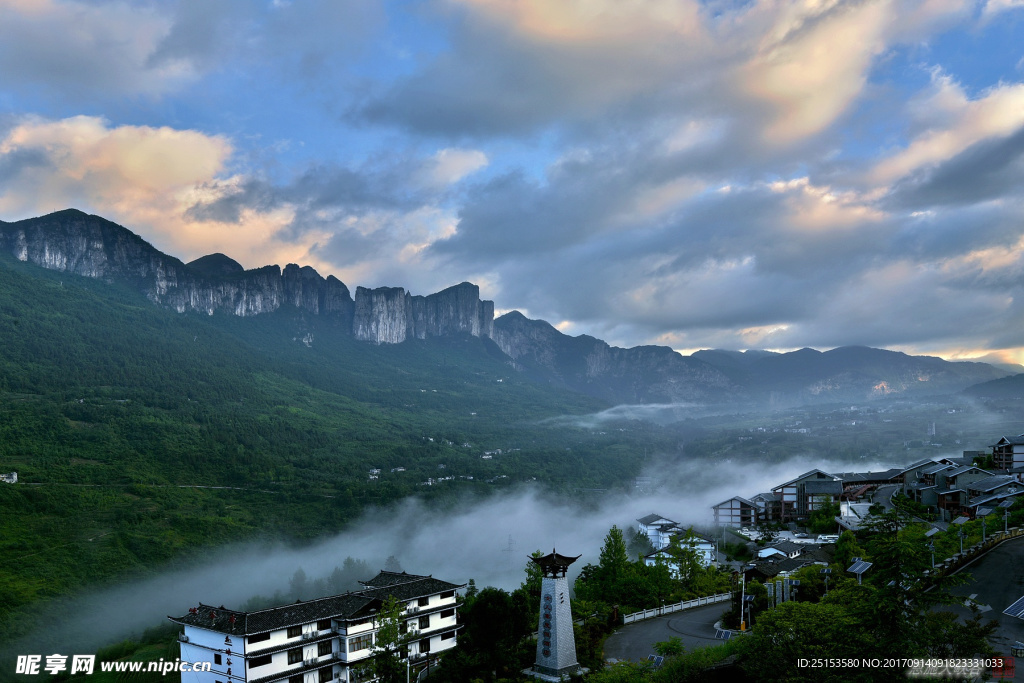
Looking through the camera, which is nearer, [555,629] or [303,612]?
[555,629]

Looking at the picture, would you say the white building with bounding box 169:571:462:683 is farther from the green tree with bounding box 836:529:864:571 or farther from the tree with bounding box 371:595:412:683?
the green tree with bounding box 836:529:864:571

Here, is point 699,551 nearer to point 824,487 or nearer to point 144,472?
point 824,487

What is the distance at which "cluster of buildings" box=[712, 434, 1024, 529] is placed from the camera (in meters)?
68.9

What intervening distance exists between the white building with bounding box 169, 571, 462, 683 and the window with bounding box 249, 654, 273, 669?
0.06 meters

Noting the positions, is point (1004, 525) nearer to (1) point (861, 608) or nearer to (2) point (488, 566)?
(1) point (861, 608)

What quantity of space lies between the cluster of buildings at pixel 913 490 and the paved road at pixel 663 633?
3093 centimetres

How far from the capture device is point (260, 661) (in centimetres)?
4456

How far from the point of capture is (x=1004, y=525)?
53.6 meters

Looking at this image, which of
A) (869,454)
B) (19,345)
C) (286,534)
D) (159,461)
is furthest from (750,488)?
(19,345)

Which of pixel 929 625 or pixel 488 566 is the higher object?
pixel 929 625

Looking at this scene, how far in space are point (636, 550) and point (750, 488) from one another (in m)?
64.5

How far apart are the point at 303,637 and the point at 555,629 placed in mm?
19522

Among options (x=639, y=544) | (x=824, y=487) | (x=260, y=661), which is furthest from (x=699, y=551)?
(x=260, y=661)

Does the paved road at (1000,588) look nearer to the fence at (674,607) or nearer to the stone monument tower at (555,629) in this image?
the fence at (674,607)
